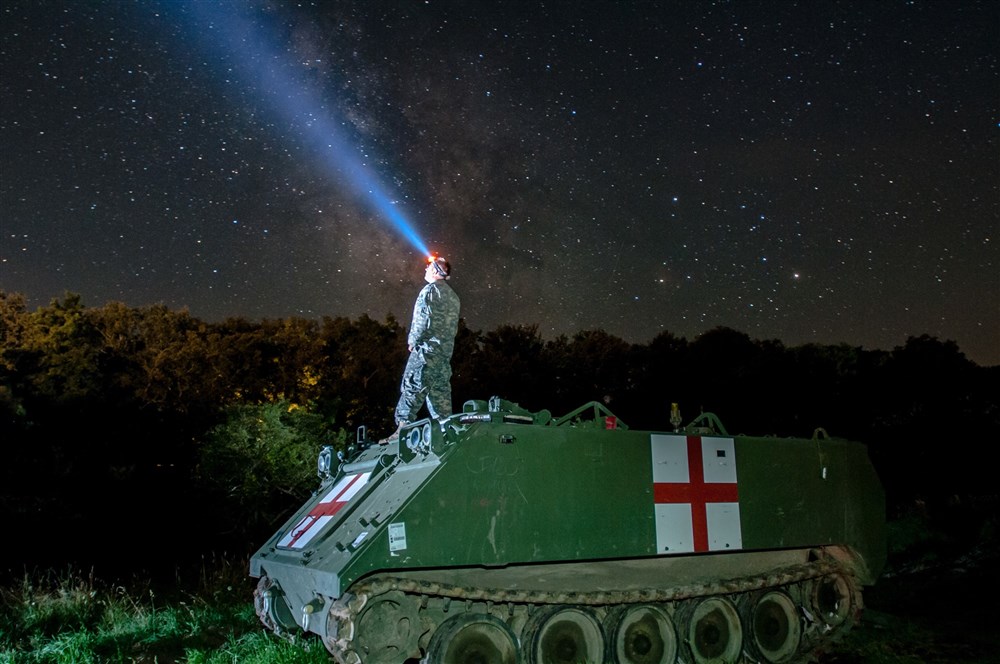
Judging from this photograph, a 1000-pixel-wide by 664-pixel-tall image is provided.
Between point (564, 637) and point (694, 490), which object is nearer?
point (564, 637)

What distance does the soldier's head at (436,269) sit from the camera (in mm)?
8328

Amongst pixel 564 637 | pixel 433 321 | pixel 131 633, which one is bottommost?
pixel 131 633

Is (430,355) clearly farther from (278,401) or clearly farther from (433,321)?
(278,401)

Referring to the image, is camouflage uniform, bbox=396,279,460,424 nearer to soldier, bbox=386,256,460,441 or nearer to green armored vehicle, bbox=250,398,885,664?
soldier, bbox=386,256,460,441

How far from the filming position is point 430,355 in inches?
318

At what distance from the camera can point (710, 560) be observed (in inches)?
288

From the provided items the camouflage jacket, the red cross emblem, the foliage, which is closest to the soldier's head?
the camouflage jacket

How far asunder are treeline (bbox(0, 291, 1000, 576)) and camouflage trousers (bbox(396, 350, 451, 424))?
32.3ft

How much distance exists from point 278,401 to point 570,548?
1702cm

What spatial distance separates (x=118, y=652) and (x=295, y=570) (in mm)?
1909

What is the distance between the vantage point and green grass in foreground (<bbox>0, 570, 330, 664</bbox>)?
6.89 metres

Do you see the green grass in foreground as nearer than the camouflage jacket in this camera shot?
Yes

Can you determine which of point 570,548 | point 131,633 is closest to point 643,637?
point 570,548

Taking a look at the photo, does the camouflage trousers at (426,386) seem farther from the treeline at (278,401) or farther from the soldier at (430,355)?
the treeline at (278,401)
